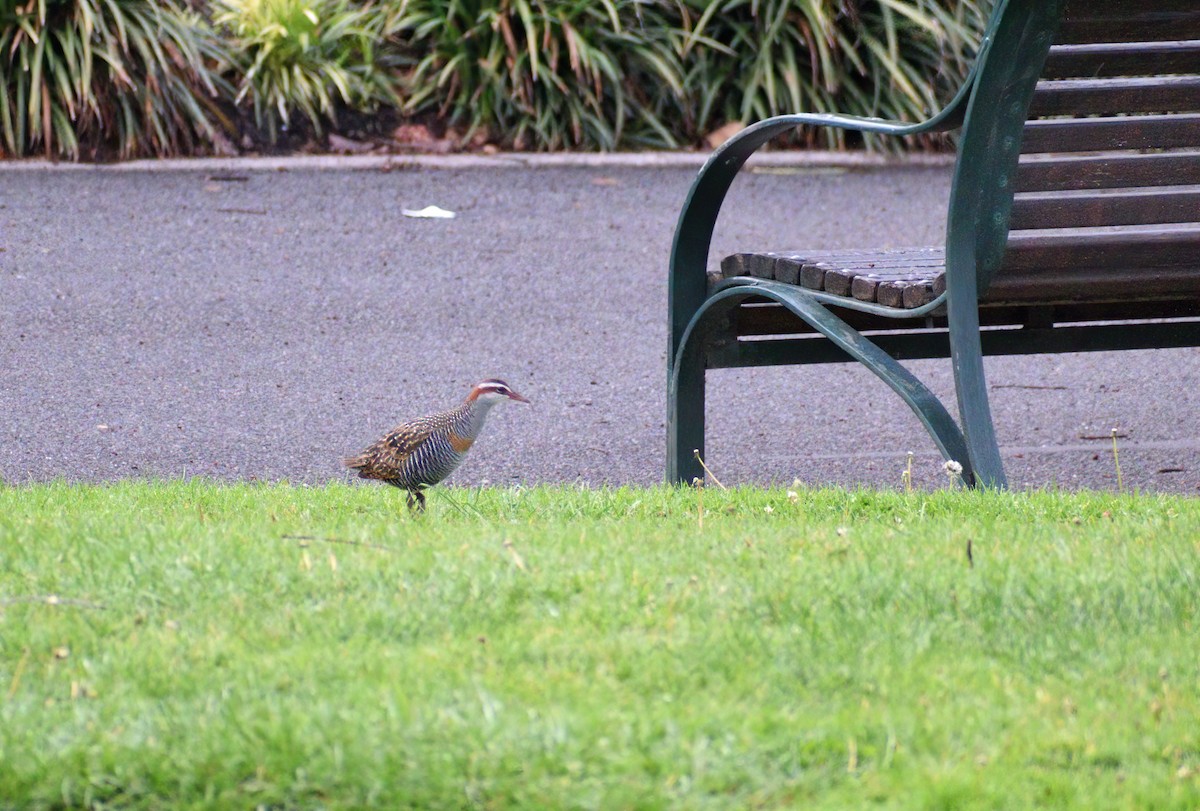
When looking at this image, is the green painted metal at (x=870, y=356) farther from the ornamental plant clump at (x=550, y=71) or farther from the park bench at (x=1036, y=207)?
the ornamental plant clump at (x=550, y=71)

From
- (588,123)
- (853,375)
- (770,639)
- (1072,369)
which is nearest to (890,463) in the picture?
(853,375)

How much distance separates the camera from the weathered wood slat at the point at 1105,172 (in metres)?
4.25

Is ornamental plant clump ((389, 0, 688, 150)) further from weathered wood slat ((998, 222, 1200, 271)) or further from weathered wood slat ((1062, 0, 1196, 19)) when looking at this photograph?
weathered wood slat ((1062, 0, 1196, 19))

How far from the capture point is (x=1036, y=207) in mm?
4285

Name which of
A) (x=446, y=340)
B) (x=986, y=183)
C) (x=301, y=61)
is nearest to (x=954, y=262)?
(x=986, y=183)

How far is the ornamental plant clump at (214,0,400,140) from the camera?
1111 centimetres

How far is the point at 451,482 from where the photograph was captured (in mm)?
6219

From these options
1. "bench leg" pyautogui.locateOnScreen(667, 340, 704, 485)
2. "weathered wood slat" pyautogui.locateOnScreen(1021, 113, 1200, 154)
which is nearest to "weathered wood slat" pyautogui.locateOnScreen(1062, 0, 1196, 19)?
"weathered wood slat" pyautogui.locateOnScreen(1021, 113, 1200, 154)

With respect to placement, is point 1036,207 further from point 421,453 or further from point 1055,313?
point 421,453

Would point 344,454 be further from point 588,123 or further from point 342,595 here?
point 588,123

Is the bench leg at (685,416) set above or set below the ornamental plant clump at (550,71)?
below

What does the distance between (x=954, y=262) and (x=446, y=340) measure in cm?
395

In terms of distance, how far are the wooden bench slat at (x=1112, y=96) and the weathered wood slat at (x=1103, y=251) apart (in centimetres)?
35

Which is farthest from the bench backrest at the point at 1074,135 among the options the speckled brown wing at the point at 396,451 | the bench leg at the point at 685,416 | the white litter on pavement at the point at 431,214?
the white litter on pavement at the point at 431,214
